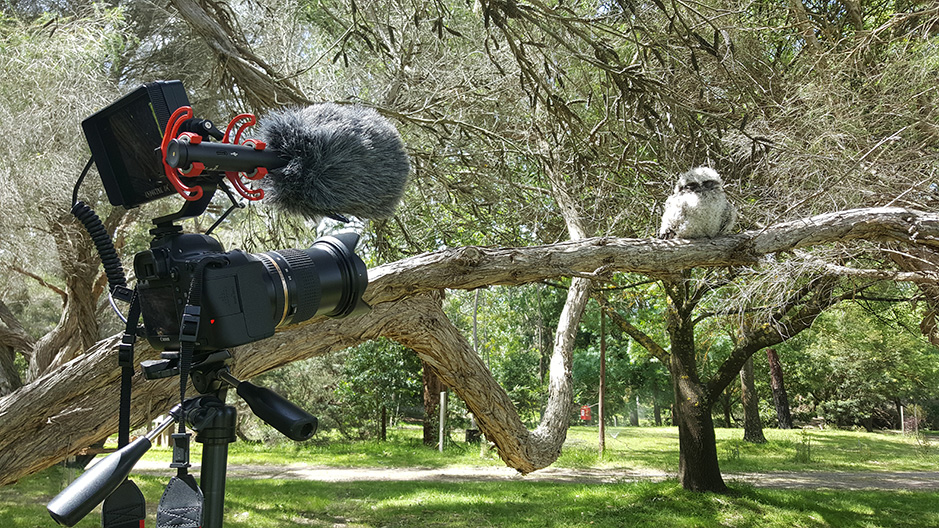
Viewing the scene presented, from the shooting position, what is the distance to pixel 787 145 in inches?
143

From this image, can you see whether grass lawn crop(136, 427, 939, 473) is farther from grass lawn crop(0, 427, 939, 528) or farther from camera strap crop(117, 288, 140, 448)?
camera strap crop(117, 288, 140, 448)

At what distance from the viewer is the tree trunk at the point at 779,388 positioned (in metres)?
16.7

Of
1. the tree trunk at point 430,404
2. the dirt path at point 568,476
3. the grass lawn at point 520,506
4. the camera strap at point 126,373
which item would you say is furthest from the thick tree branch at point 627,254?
the tree trunk at point 430,404

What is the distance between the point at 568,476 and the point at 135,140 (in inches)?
376

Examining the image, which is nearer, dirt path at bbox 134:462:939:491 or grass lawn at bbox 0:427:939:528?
grass lawn at bbox 0:427:939:528

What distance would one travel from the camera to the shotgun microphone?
4.23 ft

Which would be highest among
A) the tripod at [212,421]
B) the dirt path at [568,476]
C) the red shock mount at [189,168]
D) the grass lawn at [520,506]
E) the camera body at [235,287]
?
the red shock mount at [189,168]

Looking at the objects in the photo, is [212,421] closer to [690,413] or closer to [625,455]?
[690,413]

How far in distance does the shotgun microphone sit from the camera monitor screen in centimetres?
18

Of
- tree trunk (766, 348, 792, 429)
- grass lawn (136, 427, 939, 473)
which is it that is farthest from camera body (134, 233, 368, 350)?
tree trunk (766, 348, 792, 429)

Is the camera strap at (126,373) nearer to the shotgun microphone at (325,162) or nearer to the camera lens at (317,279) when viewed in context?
the camera lens at (317,279)

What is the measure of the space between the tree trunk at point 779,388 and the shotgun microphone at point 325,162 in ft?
55.3

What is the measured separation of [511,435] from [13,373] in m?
7.41

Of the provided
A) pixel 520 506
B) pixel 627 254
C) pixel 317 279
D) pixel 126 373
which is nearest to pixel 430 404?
pixel 520 506
